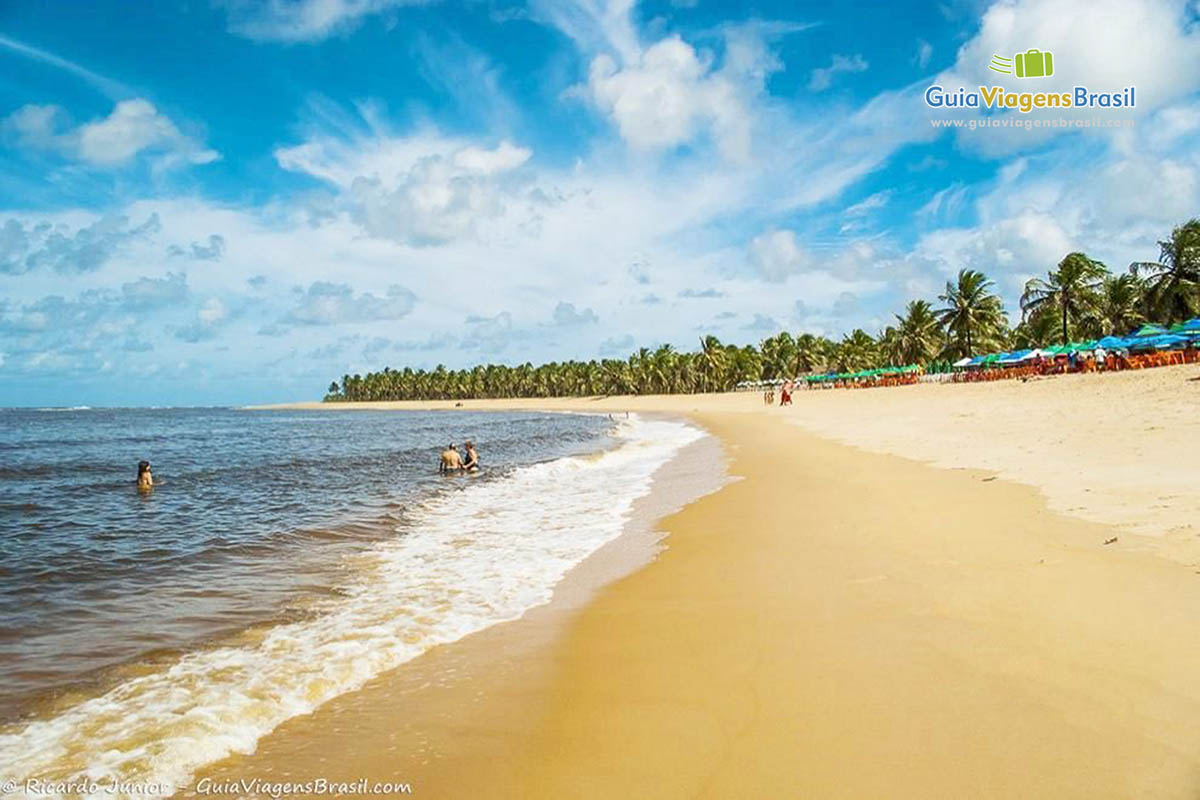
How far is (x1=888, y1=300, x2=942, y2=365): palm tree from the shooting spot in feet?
243

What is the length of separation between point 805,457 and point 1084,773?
1559cm

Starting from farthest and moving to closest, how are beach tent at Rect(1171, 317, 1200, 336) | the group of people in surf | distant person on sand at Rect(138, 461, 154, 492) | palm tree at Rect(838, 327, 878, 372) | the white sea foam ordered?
1. palm tree at Rect(838, 327, 878, 372)
2. beach tent at Rect(1171, 317, 1200, 336)
3. the group of people in surf
4. distant person on sand at Rect(138, 461, 154, 492)
5. the white sea foam

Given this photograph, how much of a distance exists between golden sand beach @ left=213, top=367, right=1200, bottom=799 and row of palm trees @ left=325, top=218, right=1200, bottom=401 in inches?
2107

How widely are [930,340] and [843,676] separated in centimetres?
8028

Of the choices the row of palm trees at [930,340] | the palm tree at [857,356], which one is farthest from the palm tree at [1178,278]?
the palm tree at [857,356]

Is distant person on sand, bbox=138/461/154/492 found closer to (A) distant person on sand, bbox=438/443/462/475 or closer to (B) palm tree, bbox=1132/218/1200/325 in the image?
(A) distant person on sand, bbox=438/443/462/475

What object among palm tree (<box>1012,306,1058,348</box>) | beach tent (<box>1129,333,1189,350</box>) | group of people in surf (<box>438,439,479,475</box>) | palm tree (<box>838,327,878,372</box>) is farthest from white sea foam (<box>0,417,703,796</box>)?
palm tree (<box>838,327,878,372</box>)

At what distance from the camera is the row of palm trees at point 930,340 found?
48750mm

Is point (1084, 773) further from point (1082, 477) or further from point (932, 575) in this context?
point (1082, 477)

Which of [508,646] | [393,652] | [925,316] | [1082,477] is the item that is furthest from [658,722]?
[925,316]

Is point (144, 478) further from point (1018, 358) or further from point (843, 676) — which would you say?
point (1018, 358)

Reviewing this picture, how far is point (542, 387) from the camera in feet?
488

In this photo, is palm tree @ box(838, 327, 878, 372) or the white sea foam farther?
palm tree @ box(838, 327, 878, 372)

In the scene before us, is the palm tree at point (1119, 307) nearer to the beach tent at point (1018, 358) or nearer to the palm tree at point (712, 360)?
the beach tent at point (1018, 358)
